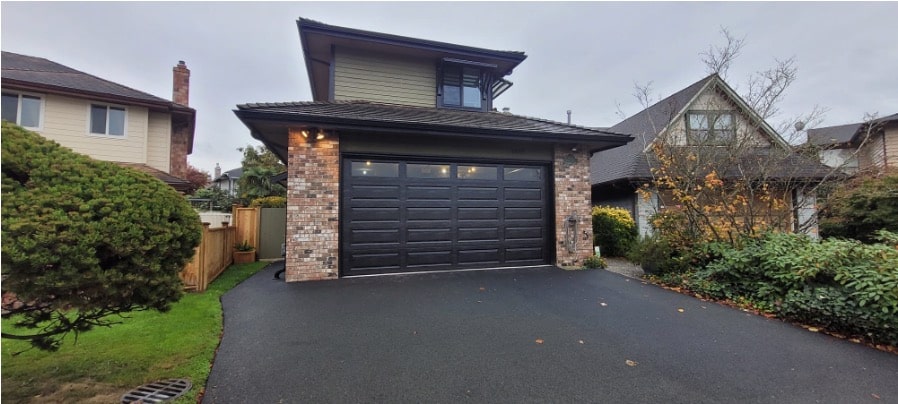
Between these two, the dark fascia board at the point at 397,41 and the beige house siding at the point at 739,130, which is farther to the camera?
the dark fascia board at the point at 397,41

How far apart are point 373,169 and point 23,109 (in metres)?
12.2

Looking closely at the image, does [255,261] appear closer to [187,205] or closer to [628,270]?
[187,205]

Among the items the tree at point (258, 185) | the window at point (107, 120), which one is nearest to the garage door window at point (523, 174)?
the tree at point (258, 185)

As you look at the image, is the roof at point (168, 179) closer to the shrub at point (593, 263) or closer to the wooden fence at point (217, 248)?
the wooden fence at point (217, 248)

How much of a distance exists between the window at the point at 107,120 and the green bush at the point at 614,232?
16.2 m

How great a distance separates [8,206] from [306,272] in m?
4.82

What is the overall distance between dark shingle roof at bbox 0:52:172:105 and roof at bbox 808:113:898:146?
19043mm

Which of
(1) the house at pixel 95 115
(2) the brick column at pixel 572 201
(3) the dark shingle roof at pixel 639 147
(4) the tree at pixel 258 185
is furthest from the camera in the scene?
(4) the tree at pixel 258 185

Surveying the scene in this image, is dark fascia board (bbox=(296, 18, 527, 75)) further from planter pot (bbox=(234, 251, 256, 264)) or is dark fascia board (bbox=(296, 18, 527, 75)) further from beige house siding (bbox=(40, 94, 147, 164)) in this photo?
beige house siding (bbox=(40, 94, 147, 164))

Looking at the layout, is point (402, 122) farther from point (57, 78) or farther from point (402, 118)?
point (57, 78)

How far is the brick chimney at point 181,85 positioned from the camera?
1413 centimetres

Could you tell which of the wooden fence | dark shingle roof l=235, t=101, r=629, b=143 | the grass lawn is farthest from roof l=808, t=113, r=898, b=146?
the wooden fence

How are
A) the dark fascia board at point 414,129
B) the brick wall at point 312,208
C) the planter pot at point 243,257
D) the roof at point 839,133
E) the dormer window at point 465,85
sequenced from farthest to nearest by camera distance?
1. the dormer window at point 465,85
2. the planter pot at point 243,257
3. the roof at point 839,133
4. the brick wall at point 312,208
5. the dark fascia board at point 414,129

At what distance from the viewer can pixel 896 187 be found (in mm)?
7055
